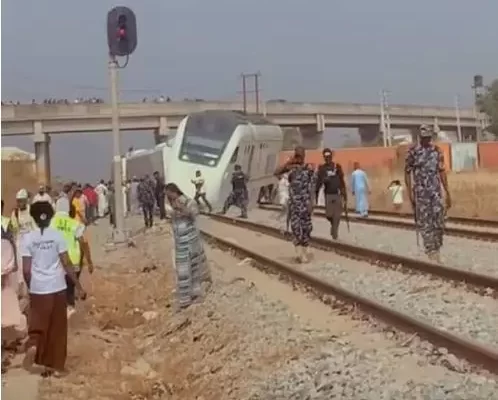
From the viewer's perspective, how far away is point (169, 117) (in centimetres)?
7731

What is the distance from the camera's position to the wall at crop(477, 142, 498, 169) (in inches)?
2697

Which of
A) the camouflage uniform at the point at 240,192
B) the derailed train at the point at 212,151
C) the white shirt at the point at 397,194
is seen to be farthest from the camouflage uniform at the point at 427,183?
the derailed train at the point at 212,151

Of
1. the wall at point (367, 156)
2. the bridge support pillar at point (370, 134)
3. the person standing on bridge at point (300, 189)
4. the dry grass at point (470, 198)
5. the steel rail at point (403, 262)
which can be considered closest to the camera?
the steel rail at point (403, 262)

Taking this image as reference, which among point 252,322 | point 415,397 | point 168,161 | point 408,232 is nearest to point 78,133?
point 168,161

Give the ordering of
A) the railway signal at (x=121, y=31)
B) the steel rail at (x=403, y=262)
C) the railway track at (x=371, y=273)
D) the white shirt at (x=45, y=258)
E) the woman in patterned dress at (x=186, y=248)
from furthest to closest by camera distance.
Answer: the railway signal at (x=121, y=31), the steel rail at (x=403, y=262), the woman in patterned dress at (x=186, y=248), the white shirt at (x=45, y=258), the railway track at (x=371, y=273)

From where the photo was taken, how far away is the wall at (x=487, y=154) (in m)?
68.5

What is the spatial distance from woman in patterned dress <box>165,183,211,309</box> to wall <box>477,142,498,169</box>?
56235mm

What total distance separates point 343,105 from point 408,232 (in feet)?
227

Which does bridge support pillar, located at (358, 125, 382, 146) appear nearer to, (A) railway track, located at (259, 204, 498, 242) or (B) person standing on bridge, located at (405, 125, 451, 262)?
(A) railway track, located at (259, 204, 498, 242)

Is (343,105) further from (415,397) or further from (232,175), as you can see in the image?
(415,397)

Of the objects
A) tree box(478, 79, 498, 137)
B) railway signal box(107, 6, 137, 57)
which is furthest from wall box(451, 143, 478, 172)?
railway signal box(107, 6, 137, 57)

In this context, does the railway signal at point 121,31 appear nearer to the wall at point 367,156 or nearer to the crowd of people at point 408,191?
the crowd of people at point 408,191

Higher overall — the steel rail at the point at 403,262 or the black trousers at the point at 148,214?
the black trousers at the point at 148,214

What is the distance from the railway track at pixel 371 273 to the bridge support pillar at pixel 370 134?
7391cm
